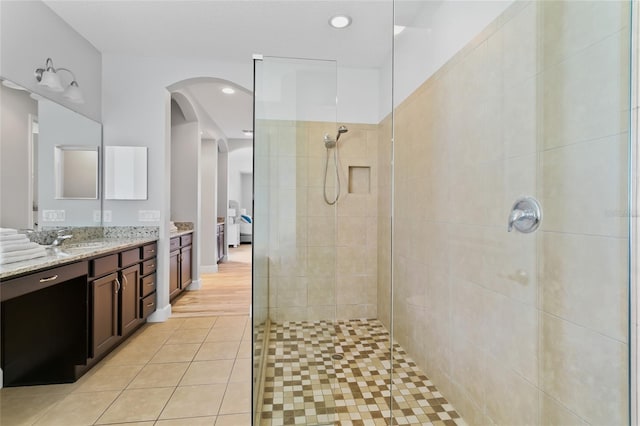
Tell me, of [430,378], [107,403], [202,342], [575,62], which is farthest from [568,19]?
[202,342]

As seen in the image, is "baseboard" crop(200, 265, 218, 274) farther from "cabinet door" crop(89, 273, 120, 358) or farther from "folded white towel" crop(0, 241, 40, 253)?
"folded white towel" crop(0, 241, 40, 253)

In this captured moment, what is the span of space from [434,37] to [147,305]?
3.17 metres

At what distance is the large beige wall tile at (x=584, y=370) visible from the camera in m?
0.85

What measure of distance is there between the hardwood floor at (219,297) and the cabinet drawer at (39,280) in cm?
154

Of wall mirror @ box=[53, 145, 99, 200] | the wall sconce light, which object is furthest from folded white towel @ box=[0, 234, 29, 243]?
the wall sconce light

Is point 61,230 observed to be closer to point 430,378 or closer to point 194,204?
point 194,204

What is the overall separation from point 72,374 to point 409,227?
2.40m

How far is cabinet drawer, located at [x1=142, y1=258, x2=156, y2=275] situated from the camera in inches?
110

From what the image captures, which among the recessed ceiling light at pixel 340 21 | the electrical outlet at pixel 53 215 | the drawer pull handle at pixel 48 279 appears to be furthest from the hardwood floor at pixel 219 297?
the recessed ceiling light at pixel 340 21

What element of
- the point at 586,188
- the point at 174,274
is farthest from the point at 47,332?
the point at 586,188

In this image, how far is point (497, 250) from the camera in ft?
4.30

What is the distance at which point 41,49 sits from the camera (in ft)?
7.27

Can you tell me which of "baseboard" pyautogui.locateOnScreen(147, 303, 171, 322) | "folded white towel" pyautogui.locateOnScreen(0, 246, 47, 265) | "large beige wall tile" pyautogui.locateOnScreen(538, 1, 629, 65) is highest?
"large beige wall tile" pyautogui.locateOnScreen(538, 1, 629, 65)

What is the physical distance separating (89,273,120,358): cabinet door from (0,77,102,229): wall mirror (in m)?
0.65
